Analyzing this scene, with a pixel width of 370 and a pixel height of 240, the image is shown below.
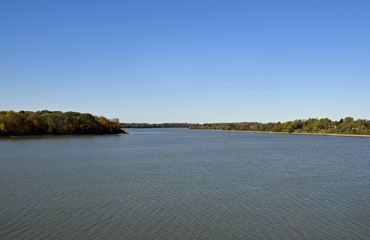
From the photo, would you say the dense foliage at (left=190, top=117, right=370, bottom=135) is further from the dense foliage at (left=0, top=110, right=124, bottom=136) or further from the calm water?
the calm water

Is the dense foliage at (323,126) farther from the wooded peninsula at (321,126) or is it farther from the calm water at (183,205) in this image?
the calm water at (183,205)

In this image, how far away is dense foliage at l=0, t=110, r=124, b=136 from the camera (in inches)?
3957

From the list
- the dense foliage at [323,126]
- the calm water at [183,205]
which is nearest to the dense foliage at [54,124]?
the calm water at [183,205]

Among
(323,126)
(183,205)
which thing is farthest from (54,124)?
(323,126)

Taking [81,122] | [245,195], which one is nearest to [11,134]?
[81,122]

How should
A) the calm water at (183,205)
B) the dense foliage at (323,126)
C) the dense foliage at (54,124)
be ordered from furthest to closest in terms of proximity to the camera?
the dense foliage at (323,126)
the dense foliage at (54,124)
the calm water at (183,205)

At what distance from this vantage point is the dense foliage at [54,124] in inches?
3957

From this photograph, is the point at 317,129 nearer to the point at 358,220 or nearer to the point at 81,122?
the point at 81,122

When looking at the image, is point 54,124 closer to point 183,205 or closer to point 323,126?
point 183,205

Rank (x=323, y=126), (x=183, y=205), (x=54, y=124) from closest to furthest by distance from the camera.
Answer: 1. (x=183, y=205)
2. (x=54, y=124)
3. (x=323, y=126)

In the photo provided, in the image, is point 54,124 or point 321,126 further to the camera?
point 321,126

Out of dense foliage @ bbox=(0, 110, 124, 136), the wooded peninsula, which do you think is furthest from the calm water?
the wooded peninsula

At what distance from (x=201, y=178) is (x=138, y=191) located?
6.31m

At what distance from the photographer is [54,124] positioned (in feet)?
370
